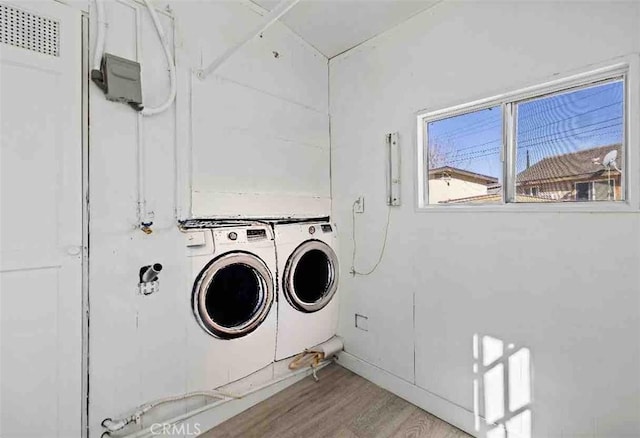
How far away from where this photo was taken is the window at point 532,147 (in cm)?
149

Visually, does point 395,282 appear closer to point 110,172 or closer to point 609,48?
point 609,48

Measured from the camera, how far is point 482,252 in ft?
6.05

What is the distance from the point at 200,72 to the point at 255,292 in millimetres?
1573

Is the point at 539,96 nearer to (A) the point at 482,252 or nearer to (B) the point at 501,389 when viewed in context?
(A) the point at 482,252

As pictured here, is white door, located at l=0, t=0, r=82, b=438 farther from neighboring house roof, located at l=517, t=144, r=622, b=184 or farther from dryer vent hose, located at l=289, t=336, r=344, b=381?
neighboring house roof, located at l=517, t=144, r=622, b=184

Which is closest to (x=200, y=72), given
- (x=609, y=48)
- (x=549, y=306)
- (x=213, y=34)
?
(x=213, y=34)

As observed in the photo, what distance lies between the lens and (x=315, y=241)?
8.36 feet

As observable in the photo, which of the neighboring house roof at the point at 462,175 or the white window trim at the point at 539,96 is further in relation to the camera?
the neighboring house roof at the point at 462,175

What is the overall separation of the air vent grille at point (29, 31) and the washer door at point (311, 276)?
1836 millimetres

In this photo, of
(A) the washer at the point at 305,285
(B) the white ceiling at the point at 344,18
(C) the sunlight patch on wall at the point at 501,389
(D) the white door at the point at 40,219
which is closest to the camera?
(D) the white door at the point at 40,219

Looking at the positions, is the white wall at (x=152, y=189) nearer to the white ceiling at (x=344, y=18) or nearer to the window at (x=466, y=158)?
the white ceiling at (x=344, y=18)

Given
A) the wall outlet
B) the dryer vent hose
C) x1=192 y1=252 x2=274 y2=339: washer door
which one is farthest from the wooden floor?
x1=192 y1=252 x2=274 y2=339: washer door

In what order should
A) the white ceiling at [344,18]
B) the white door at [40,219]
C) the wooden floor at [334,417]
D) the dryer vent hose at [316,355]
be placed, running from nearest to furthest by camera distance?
the white door at [40,219] → the wooden floor at [334,417] → the white ceiling at [344,18] → the dryer vent hose at [316,355]
